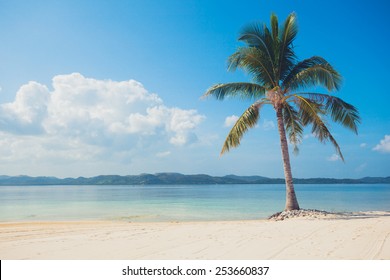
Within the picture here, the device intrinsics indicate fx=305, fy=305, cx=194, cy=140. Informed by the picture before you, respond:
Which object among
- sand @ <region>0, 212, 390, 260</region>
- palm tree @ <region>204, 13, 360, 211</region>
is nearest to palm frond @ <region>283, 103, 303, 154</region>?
palm tree @ <region>204, 13, 360, 211</region>

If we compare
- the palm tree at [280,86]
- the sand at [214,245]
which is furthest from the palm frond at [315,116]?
the sand at [214,245]

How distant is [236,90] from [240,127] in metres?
1.72

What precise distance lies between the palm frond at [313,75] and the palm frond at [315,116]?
2.83ft

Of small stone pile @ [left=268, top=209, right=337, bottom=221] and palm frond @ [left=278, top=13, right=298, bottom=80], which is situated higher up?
palm frond @ [left=278, top=13, right=298, bottom=80]

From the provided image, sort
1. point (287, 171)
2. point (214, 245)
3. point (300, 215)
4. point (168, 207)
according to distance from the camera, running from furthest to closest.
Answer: point (168, 207), point (287, 171), point (300, 215), point (214, 245)

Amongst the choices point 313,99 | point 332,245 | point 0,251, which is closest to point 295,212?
point 313,99

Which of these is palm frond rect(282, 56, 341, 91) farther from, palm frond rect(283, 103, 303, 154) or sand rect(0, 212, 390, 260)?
sand rect(0, 212, 390, 260)

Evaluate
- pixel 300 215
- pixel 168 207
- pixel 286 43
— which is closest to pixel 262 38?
pixel 286 43

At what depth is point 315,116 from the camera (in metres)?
11.9

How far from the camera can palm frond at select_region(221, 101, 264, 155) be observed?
1307 cm

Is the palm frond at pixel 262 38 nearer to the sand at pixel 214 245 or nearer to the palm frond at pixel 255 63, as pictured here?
the palm frond at pixel 255 63

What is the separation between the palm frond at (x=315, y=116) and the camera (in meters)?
12.0

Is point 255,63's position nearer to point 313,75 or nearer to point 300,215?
point 313,75

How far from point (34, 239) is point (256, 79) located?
10657mm
